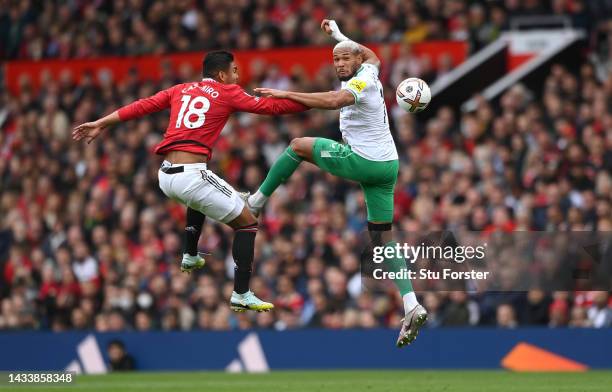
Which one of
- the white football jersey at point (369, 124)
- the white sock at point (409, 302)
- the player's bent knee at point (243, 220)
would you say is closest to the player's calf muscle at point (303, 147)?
the white football jersey at point (369, 124)

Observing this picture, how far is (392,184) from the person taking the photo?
1377 cm

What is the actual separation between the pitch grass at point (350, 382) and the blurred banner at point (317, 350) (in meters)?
0.38

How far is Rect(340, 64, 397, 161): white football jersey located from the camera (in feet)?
43.7

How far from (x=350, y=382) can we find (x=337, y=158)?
4.20 metres

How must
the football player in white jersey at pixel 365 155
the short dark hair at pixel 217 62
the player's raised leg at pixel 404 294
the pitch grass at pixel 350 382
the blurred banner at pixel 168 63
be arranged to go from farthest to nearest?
1. the blurred banner at pixel 168 63
2. the pitch grass at pixel 350 382
3. the player's raised leg at pixel 404 294
4. the football player in white jersey at pixel 365 155
5. the short dark hair at pixel 217 62

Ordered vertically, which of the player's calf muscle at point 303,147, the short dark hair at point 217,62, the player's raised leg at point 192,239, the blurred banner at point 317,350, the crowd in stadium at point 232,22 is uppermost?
the crowd in stadium at point 232,22

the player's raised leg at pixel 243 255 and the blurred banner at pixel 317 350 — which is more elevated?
the player's raised leg at pixel 243 255

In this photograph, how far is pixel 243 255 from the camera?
13445mm

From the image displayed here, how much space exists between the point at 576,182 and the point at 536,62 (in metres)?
Result: 3.61

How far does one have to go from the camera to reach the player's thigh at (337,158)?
13477mm

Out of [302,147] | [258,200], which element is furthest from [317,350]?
[302,147]

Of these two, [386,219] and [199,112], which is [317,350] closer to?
[386,219]

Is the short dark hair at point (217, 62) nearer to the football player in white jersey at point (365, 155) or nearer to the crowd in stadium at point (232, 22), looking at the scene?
the football player in white jersey at point (365, 155)

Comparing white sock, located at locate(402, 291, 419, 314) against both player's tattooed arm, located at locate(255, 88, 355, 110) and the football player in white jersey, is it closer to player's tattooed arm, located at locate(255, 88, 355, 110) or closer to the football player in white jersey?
the football player in white jersey
